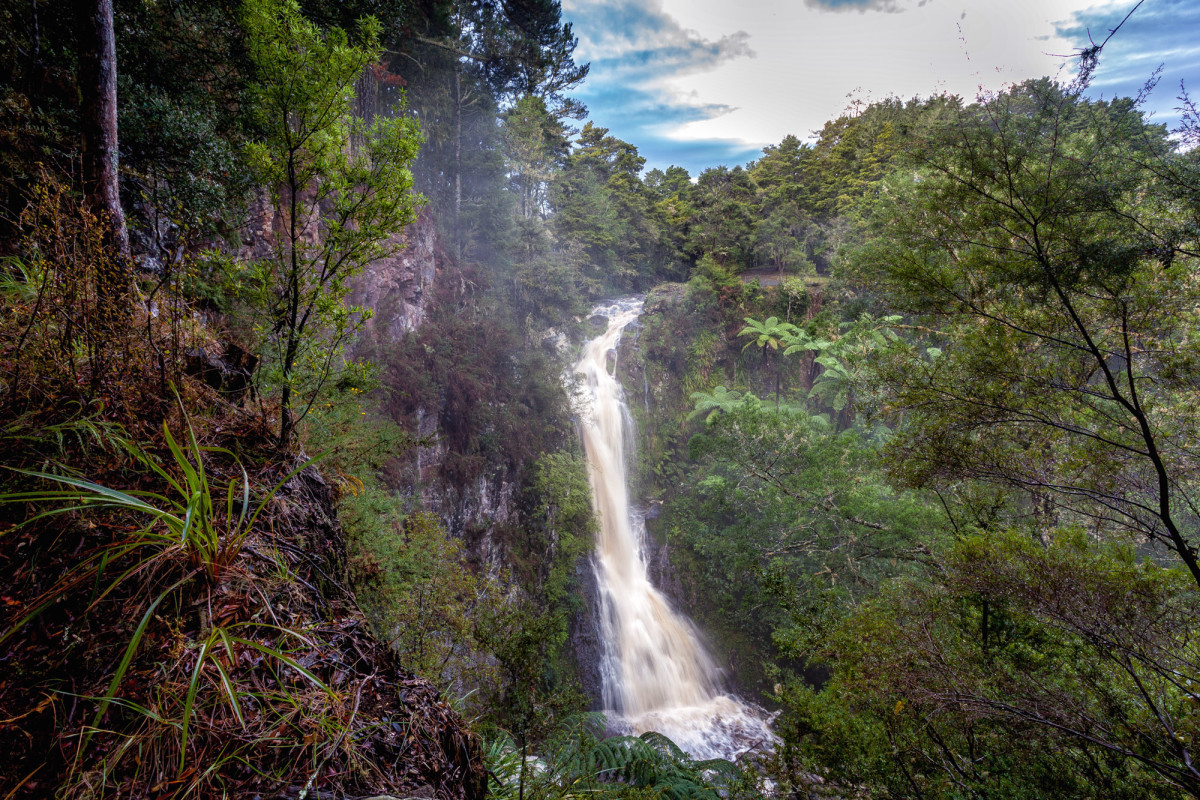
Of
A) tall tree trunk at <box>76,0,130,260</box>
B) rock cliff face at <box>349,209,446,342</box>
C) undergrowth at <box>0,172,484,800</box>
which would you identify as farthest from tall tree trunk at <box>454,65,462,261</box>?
undergrowth at <box>0,172,484,800</box>

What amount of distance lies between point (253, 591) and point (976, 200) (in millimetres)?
6205

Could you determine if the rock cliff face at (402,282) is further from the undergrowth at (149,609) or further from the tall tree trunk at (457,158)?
the undergrowth at (149,609)

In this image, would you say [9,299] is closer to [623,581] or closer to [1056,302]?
[1056,302]

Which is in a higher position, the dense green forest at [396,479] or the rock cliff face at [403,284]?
the rock cliff face at [403,284]

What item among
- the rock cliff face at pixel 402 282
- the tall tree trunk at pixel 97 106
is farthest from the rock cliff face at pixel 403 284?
the tall tree trunk at pixel 97 106

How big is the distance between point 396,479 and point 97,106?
779cm

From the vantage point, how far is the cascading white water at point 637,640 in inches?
396

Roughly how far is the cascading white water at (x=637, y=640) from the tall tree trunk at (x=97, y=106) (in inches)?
451

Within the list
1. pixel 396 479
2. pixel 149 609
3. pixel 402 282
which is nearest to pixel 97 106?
pixel 149 609

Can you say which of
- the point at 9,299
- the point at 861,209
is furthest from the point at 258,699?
the point at 861,209

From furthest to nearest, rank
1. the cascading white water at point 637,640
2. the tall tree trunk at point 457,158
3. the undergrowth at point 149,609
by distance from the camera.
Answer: the tall tree trunk at point 457,158
the cascading white water at point 637,640
the undergrowth at point 149,609

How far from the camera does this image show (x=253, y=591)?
1.57 metres

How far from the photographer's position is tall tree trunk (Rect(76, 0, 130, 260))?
3182 mm

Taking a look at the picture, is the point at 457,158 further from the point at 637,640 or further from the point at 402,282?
the point at 637,640
